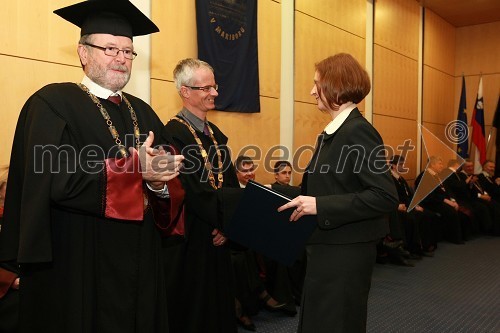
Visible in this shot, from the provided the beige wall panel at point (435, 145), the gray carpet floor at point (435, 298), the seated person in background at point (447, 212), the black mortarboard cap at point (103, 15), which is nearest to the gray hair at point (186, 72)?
the black mortarboard cap at point (103, 15)

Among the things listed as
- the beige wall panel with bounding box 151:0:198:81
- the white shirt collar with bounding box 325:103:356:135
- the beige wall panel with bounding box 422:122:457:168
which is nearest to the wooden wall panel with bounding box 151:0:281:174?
the beige wall panel with bounding box 151:0:198:81

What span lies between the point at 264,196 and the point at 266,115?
146 inches

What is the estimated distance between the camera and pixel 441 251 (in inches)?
270

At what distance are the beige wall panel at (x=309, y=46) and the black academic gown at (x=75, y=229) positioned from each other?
4564mm

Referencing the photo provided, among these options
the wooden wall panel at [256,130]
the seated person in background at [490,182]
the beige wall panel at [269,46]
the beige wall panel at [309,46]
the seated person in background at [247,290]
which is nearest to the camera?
the seated person in background at [247,290]

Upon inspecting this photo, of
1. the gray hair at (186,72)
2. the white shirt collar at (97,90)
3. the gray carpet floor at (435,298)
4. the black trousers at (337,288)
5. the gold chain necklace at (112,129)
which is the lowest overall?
the gray carpet floor at (435,298)

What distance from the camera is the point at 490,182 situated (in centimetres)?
894

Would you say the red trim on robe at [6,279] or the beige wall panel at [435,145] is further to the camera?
the beige wall panel at [435,145]

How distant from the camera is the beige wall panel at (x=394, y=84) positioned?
8016 millimetres

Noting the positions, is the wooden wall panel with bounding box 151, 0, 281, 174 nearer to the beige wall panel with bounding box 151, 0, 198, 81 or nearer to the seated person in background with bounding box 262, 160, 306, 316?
the beige wall panel with bounding box 151, 0, 198, 81

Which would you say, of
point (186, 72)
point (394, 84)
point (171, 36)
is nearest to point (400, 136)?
point (394, 84)

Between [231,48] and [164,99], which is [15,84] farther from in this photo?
[231,48]

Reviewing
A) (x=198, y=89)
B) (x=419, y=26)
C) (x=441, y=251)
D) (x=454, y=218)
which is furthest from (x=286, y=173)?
(x=419, y=26)

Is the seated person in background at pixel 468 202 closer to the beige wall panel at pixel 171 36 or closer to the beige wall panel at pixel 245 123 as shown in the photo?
the beige wall panel at pixel 245 123
